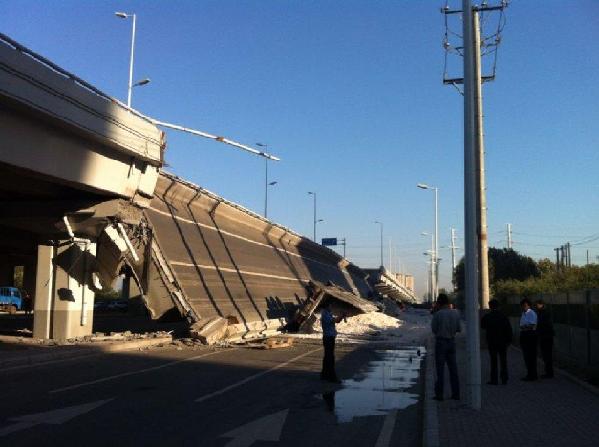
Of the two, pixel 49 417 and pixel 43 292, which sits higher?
pixel 43 292

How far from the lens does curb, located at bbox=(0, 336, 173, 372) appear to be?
1638 centimetres

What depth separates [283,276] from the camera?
5172 centimetres

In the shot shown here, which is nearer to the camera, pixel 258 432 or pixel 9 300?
pixel 258 432

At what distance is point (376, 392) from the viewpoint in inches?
527

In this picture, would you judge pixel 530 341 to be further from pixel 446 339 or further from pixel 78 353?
pixel 78 353

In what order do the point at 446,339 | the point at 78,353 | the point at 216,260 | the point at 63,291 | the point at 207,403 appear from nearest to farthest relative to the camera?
the point at 207,403 < the point at 446,339 < the point at 78,353 < the point at 63,291 < the point at 216,260

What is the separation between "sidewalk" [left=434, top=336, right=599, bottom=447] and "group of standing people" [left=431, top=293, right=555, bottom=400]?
1.30 feet

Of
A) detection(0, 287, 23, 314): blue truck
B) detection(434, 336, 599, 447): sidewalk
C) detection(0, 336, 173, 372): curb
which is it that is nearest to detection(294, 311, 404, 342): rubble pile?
detection(0, 336, 173, 372): curb

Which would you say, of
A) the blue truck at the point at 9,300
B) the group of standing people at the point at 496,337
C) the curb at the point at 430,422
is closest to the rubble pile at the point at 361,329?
the group of standing people at the point at 496,337

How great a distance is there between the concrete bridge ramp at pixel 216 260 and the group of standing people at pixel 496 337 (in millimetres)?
16308

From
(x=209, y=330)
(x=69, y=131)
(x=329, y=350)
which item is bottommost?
(x=209, y=330)

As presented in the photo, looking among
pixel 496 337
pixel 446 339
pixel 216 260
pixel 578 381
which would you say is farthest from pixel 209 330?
pixel 446 339

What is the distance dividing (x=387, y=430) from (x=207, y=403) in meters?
3.51

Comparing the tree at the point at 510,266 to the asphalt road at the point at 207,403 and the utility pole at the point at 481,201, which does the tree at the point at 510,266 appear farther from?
the asphalt road at the point at 207,403
